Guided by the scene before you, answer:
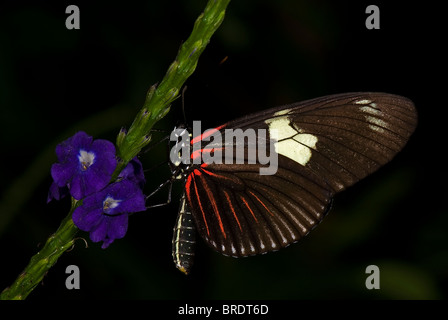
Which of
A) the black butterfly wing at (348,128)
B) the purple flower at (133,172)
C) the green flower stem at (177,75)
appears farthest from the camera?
the black butterfly wing at (348,128)

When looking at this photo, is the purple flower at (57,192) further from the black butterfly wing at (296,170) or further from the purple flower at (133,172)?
the black butterfly wing at (296,170)

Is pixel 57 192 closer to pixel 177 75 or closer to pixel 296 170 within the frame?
pixel 177 75

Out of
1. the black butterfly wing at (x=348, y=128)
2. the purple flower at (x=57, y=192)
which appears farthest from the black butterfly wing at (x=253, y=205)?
the purple flower at (x=57, y=192)

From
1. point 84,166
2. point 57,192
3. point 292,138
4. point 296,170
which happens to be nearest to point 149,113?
point 84,166

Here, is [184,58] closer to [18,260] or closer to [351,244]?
[18,260]

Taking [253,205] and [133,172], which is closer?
[133,172]
